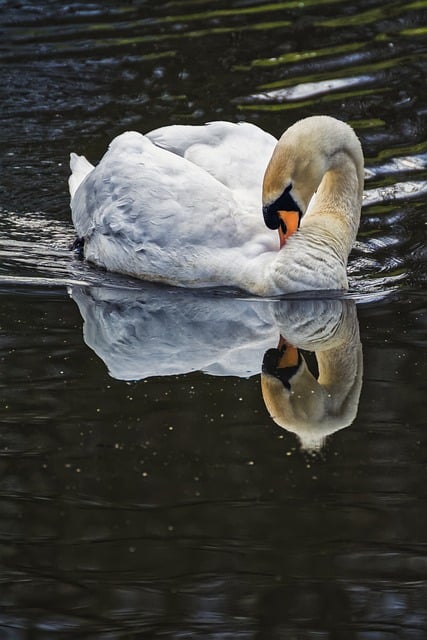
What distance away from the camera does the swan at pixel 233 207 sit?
8086 mm

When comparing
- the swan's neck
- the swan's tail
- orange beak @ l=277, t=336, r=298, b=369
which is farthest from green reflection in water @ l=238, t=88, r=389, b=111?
orange beak @ l=277, t=336, r=298, b=369

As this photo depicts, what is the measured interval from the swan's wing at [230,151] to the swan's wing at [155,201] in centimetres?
16

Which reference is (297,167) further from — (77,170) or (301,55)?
(301,55)

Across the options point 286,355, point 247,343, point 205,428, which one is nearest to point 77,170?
point 247,343

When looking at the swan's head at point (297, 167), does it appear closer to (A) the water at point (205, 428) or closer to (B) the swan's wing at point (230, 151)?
(B) the swan's wing at point (230, 151)

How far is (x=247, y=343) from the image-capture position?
7262mm

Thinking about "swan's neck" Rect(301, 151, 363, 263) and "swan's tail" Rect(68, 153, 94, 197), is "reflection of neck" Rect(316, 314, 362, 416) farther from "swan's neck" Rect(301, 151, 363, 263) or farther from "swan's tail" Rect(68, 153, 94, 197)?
"swan's tail" Rect(68, 153, 94, 197)

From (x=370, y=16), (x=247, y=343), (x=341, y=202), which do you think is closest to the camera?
(x=247, y=343)

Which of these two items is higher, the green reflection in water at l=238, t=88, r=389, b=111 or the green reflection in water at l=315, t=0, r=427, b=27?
the green reflection in water at l=315, t=0, r=427, b=27

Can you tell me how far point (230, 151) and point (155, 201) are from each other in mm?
687

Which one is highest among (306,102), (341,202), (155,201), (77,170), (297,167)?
(297,167)

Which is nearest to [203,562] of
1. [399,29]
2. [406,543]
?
[406,543]

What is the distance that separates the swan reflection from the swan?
0.56 ft

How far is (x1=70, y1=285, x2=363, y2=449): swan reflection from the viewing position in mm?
6367
